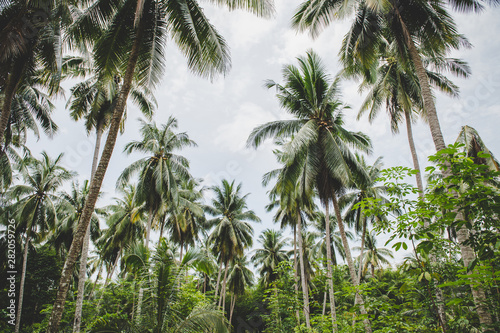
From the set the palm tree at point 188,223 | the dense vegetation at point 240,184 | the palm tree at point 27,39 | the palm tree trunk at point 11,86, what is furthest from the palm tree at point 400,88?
the palm tree at point 188,223

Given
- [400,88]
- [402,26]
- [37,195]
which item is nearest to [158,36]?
[402,26]

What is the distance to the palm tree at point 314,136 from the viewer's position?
38.4 ft

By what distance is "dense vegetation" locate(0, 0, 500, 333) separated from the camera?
3.80m

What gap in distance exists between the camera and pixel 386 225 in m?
3.86

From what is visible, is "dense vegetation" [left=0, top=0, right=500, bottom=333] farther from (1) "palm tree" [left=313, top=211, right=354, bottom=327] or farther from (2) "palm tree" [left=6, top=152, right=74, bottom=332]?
(1) "palm tree" [left=313, top=211, right=354, bottom=327]

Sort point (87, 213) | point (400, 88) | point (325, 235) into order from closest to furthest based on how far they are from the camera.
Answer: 1. point (87, 213)
2. point (400, 88)
3. point (325, 235)

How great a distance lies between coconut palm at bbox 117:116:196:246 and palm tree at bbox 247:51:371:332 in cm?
597

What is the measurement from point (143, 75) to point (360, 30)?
720 cm

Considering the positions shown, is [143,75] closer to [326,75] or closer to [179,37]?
[179,37]

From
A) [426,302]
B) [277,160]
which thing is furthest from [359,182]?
[426,302]

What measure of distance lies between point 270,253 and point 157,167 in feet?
57.7

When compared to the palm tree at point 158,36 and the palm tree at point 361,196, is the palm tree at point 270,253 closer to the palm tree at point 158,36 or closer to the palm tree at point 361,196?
the palm tree at point 361,196

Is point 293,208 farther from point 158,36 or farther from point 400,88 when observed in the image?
point 158,36

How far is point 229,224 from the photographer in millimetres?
23156
